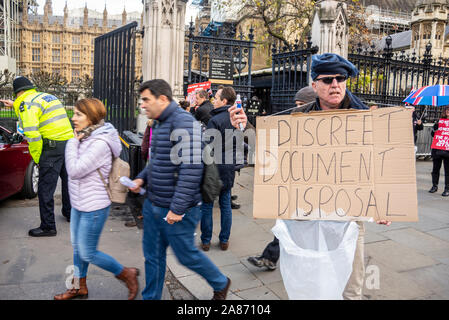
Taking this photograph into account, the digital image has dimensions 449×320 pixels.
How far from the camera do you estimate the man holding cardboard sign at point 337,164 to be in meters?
2.67

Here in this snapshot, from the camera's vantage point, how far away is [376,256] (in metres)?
4.44

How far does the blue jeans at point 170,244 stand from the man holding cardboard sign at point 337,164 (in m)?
Result: 0.55

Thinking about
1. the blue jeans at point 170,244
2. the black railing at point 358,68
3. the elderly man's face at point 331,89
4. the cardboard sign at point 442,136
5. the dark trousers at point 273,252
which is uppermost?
the black railing at point 358,68

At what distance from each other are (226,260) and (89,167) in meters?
1.90

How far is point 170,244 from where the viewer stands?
3008 mm

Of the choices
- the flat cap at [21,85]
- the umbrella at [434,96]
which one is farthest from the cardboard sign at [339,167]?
the umbrella at [434,96]

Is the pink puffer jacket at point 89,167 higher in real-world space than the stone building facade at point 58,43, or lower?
lower

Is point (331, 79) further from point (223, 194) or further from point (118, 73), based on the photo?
point (118, 73)

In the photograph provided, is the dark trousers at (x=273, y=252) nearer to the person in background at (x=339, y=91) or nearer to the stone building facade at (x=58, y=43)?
the person in background at (x=339, y=91)

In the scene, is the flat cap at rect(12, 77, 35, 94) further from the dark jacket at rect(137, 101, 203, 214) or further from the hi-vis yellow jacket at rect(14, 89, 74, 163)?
the dark jacket at rect(137, 101, 203, 214)

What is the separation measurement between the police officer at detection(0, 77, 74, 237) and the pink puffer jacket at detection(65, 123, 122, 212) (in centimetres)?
192

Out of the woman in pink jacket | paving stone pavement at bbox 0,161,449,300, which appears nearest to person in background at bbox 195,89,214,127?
paving stone pavement at bbox 0,161,449,300
